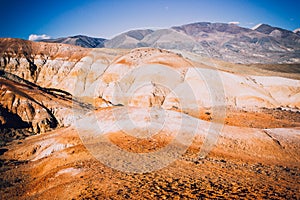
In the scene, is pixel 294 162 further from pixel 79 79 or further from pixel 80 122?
pixel 79 79

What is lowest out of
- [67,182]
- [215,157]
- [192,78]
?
[215,157]

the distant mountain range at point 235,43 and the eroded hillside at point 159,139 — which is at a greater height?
the distant mountain range at point 235,43

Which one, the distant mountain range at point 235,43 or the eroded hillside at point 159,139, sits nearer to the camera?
the eroded hillside at point 159,139

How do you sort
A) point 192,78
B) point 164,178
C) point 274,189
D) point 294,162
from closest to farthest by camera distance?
point 274,189 < point 164,178 < point 294,162 < point 192,78

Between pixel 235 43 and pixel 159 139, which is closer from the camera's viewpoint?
pixel 159 139

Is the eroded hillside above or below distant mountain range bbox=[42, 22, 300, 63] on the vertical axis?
below

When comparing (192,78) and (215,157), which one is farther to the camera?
(192,78)

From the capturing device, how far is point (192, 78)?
104 ft

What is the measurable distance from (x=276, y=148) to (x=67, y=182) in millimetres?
13101

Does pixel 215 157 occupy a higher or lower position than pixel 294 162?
higher

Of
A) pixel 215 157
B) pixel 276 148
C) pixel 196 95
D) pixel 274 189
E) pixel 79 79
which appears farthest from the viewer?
pixel 79 79

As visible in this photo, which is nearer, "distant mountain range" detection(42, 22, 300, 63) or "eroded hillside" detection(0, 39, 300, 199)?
"eroded hillside" detection(0, 39, 300, 199)

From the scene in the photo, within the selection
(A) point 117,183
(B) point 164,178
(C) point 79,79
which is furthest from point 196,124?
(C) point 79,79

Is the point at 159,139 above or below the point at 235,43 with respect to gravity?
below
